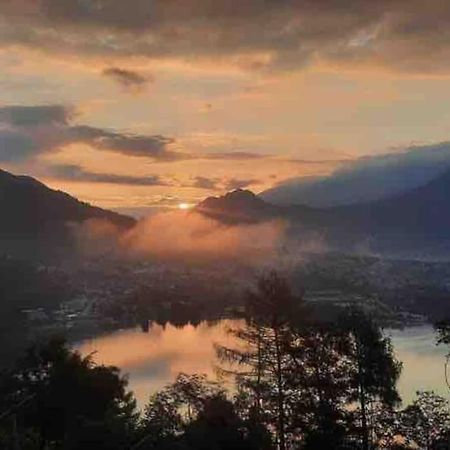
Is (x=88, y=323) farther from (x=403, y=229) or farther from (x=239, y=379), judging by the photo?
(x=403, y=229)

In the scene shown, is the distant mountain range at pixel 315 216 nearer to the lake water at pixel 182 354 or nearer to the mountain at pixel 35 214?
the mountain at pixel 35 214

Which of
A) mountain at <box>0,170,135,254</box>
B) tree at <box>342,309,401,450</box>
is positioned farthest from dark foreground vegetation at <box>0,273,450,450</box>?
mountain at <box>0,170,135,254</box>

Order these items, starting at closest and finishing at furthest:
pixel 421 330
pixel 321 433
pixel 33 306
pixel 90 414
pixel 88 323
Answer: pixel 321 433, pixel 90 414, pixel 421 330, pixel 88 323, pixel 33 306

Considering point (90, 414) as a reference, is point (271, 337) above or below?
above

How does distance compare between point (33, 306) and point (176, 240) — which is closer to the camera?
point (33, 306)

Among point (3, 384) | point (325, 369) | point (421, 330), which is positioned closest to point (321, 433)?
point (325, 369)

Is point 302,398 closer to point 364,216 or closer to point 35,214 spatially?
point 35,214

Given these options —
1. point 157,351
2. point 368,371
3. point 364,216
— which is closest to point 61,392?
point 368,371

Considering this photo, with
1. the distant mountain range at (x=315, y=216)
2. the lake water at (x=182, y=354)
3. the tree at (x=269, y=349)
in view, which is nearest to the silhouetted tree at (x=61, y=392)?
the tree at (x=269, y=349)
